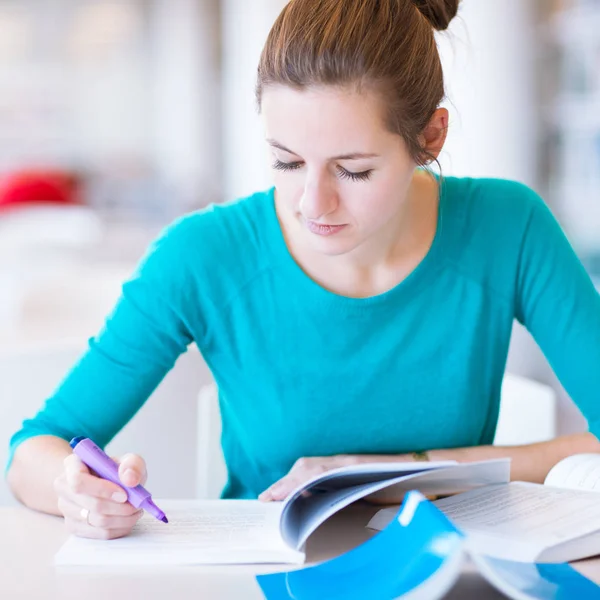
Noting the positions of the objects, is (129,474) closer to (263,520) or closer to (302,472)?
(263,520)

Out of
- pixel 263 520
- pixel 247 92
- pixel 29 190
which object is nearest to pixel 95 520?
pixel 263 520

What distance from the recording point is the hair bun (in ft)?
3.81

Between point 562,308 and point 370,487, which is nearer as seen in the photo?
point 370,487

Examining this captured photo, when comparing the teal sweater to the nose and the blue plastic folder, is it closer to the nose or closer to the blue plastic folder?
the nose

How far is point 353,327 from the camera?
1.24m

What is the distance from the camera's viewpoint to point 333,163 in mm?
1036

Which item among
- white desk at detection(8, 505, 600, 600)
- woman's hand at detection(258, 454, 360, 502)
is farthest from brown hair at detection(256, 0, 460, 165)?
white desk at detection(8, 505, 600, 600)

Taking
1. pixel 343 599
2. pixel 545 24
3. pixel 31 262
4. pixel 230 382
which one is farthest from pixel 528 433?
pixel 545 24

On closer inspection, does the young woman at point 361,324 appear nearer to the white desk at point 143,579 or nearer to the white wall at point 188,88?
the white desk at point 143,579

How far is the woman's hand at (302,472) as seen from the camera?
105 centimetres

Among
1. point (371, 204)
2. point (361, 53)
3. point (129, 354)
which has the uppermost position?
point (361, 53)

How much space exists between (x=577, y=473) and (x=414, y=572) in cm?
43

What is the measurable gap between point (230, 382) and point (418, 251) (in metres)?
0.32

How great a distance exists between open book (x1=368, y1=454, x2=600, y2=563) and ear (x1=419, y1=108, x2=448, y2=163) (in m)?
0.43
